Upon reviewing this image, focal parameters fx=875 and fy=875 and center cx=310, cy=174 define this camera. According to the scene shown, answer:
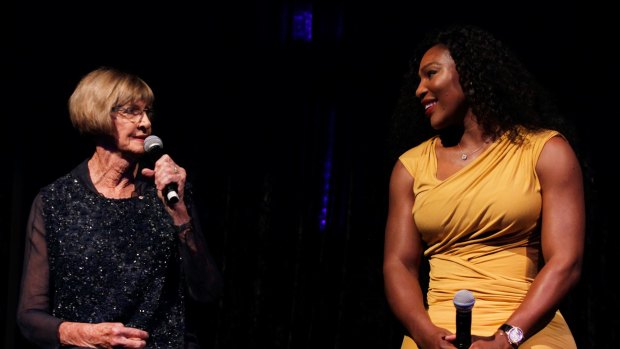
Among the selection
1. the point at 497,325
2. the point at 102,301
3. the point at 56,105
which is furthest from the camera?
the point at 56,105

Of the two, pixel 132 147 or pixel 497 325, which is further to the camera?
pixel 132 147

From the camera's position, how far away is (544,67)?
134 inches

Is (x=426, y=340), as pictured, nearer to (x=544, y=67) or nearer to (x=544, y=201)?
(x=544, y=201)

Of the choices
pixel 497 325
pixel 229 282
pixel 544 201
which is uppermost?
pixel 544 201

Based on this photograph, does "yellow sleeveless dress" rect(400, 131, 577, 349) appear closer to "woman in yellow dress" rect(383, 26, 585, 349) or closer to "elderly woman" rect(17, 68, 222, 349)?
"woman in yellow dress" rect(383, 26, 585, 349)

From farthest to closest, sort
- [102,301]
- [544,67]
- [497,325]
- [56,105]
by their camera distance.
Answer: [56,105], [544,67], [102,301], [497,325]

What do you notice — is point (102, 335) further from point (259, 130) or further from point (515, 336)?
point (259, 130)

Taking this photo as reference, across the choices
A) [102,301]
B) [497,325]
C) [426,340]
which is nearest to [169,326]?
[102,301]

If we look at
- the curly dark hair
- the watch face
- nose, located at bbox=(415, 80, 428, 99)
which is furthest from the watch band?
nose, located at bbox=(415, 80, 428, 99)

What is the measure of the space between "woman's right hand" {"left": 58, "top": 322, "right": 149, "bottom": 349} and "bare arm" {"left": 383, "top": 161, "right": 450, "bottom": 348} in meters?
0.80

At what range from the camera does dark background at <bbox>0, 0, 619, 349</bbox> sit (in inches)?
143

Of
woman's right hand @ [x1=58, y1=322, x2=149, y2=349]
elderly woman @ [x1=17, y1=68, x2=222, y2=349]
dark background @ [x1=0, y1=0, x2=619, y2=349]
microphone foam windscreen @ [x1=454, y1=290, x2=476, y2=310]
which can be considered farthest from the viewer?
dark background @ [x1=0, y1=0, x2=619, y2=349]

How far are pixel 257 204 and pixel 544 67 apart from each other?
133cm

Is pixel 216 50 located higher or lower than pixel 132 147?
higher
